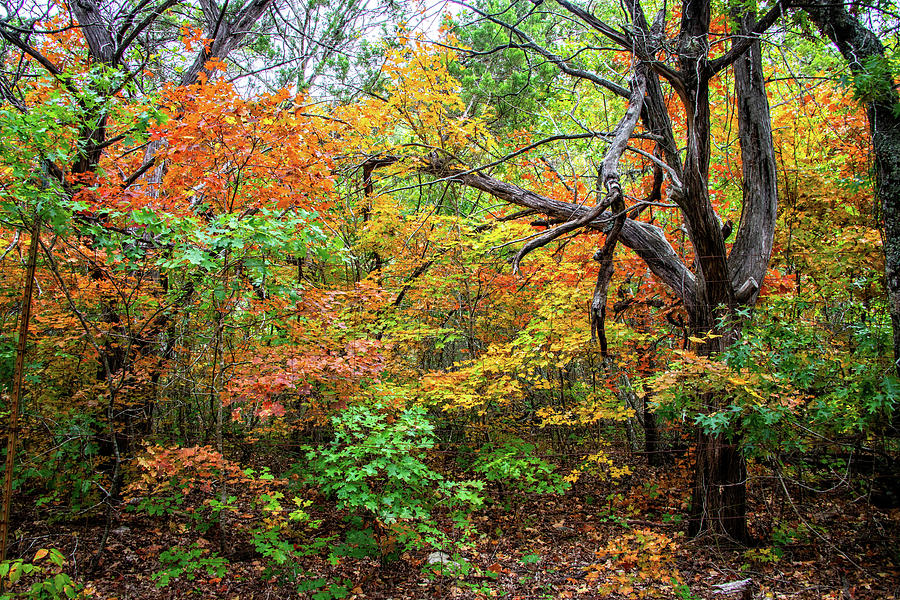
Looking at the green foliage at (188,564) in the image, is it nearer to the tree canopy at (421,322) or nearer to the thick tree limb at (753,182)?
the tree canopy at (421,322)

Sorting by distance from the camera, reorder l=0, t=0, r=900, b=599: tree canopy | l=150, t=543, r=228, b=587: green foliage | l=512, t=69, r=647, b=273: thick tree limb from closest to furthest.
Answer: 1. l=512, t=69, r=647, b=273: thick tree limb
2. l=0, t=0, r=900, b=599: tree canopy
3. l=150, t=543, r=228, b=587: green foliage

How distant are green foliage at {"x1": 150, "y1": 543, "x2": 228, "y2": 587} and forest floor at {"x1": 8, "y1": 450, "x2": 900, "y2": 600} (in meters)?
0.04

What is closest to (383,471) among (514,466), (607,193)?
(514,466)

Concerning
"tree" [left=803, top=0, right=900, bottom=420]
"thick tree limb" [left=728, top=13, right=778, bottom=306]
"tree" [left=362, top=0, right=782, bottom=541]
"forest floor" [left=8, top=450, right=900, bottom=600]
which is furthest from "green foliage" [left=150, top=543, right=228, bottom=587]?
"tree" [left=803, top=0, right=900, bottom=420]

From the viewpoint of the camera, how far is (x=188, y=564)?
4512mm

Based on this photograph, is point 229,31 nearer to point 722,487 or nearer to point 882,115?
point 882,115

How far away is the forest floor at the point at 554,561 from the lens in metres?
4.36

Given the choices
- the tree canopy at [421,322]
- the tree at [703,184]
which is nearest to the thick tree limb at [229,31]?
the tree canopy at [421,322]

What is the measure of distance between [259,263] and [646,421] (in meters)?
6.77

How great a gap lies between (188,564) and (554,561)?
149 inches

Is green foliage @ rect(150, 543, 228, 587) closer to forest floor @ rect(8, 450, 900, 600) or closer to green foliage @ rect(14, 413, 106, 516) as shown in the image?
forest floor @ rect(8, 450, 900, 600)

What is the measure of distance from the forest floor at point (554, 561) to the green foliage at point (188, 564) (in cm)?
4

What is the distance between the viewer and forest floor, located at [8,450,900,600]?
4.36 m

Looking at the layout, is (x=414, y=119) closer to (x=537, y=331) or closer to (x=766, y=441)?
(x=537, y=331)
